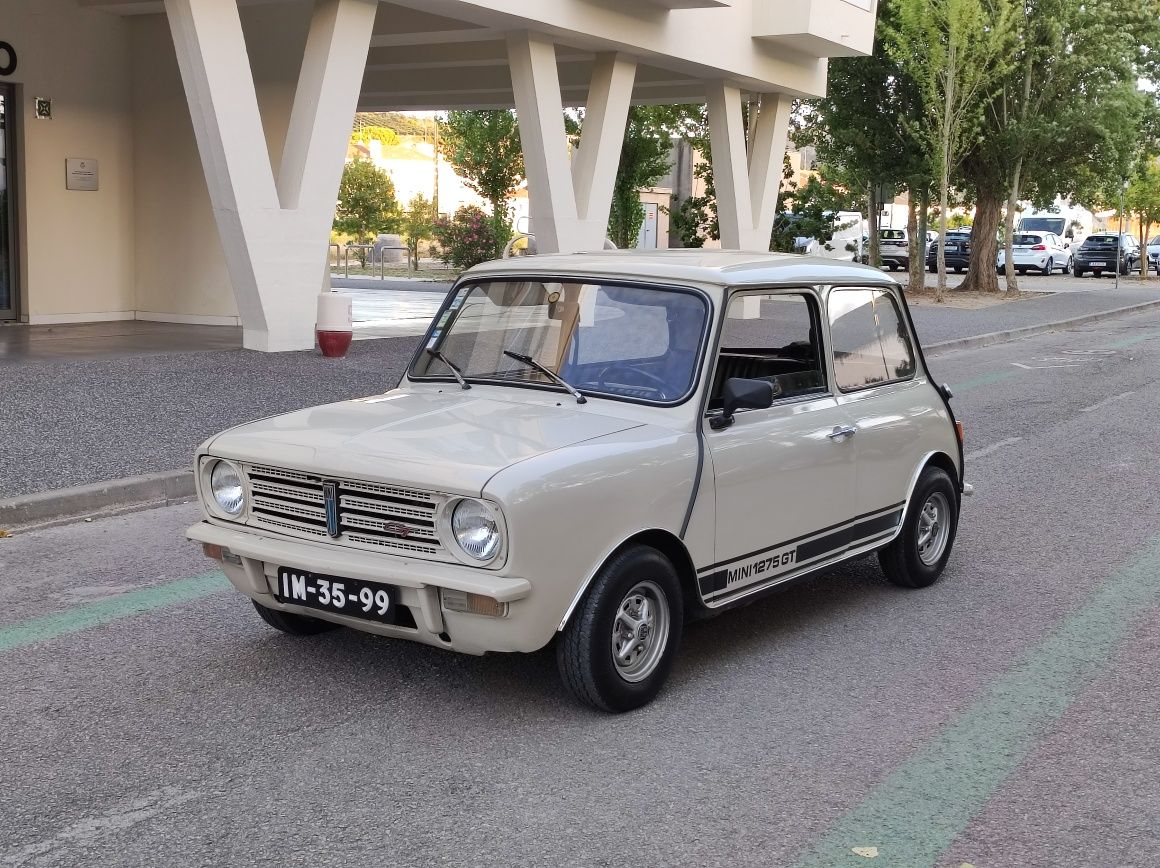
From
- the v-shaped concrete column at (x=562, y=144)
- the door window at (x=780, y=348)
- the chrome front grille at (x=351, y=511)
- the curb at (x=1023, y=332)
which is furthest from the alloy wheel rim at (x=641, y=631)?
the v-shaped concrete column at (x=562, y=144)

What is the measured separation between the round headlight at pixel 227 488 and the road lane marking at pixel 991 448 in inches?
269

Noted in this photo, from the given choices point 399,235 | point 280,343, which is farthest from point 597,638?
point 399,235

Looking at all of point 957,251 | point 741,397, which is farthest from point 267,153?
point 957,251

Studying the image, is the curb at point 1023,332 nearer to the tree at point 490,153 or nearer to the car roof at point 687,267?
the car roof at point 687,267

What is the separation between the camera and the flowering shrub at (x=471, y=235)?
118 feet

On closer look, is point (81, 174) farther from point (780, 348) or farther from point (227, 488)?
point (227, 488)

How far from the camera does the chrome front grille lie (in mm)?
4441

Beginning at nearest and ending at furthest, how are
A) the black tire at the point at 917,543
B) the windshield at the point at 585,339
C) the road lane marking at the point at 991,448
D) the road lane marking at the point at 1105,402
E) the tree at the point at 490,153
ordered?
the windshield at the point at 585,339, the black tire at the point at 917,543, the road lane marking at the point at 991,448, the road lane marking at the point at 1105,402, the tree at the point at 490,153

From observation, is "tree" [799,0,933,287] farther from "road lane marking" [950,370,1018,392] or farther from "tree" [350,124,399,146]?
"tree" [350,124,399,146]

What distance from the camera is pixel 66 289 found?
1808 centimetres

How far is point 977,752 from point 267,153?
1153 centimetres

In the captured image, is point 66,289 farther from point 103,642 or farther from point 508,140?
point 508,140

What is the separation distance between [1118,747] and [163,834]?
121 inches

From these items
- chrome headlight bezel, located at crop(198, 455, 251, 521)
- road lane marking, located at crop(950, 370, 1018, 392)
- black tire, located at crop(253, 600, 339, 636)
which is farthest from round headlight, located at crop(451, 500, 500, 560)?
road lane marking, located at crop(950, 370, 1018, 392)
